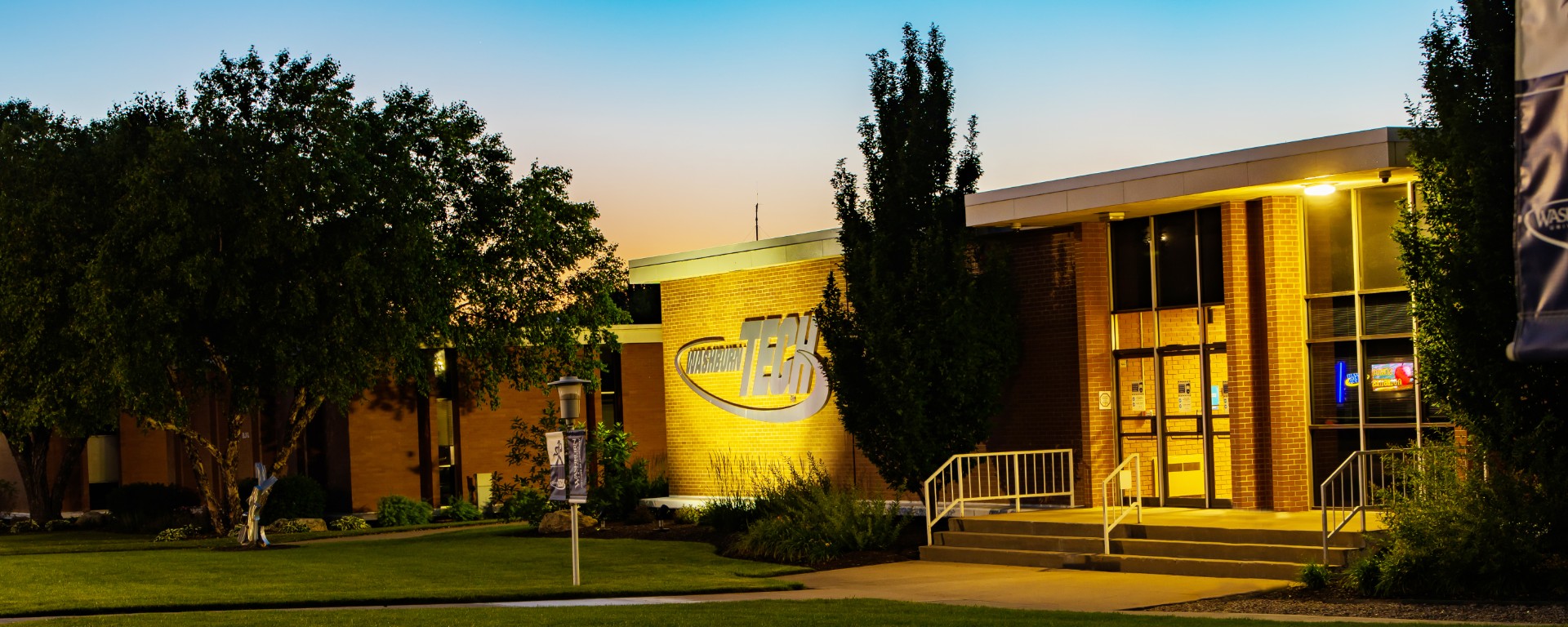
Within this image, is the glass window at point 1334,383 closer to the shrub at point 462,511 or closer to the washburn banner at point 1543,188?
the washburn banner at point 1543,188

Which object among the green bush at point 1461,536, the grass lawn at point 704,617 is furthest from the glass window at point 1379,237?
the grass lawn at point 704,617

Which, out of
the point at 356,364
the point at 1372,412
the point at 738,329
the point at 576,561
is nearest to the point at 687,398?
the point at 738,329

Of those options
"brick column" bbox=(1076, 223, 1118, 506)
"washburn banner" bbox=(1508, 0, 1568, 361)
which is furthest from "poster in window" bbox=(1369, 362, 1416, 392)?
"washburn banner" bbox=(1508, 0, 1568, 361)

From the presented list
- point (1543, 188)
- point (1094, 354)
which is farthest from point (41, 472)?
point (1543, 188)

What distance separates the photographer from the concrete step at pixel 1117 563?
15.5m

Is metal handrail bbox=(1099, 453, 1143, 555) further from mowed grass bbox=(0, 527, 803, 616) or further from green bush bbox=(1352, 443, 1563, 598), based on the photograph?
mowed grass bbox=(0, 527, 803, 616)

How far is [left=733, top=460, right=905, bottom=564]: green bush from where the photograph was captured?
1905 centimetres

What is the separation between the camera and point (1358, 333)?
705 inches

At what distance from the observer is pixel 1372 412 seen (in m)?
17.9

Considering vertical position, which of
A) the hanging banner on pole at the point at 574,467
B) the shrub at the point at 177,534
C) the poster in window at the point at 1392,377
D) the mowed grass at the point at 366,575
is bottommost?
the shrub at the point at 177,534

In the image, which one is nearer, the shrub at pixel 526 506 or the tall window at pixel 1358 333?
the tall window at pixel 1358 333

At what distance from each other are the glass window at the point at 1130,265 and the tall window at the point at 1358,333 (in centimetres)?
232

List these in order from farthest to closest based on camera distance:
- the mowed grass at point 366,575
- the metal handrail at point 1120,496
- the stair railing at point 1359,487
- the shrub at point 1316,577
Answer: the metal handrail at point 1120,496, the mowed grass at point 366,575, the stair railing at point 1359,487, the shrub at point 1316,577

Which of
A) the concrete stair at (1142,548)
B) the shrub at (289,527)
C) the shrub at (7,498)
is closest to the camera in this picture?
the concrete stair at (1142,548)
